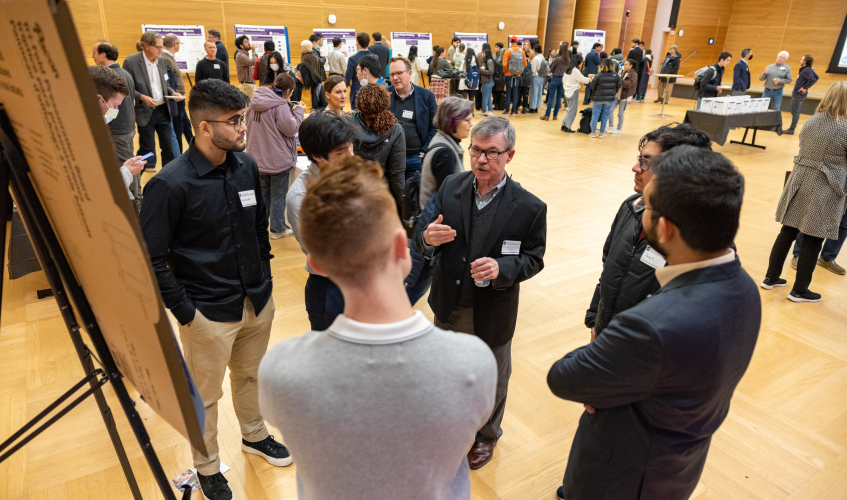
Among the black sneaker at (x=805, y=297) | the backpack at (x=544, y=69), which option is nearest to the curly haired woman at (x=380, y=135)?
the black sneaker at (x=805, y=297)

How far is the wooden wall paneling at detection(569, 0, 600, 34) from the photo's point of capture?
18.0 metres

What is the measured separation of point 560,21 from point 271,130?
54.7 ft

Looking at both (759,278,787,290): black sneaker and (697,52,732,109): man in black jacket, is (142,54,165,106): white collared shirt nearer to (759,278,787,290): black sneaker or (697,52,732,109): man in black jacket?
(759,278,787,290): black sneaker

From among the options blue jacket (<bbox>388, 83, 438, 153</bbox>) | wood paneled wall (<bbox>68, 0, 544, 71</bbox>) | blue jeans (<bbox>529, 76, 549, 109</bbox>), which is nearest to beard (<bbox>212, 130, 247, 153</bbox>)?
blue jacket (<bbox>388, 83, 438, 153</bbox>)

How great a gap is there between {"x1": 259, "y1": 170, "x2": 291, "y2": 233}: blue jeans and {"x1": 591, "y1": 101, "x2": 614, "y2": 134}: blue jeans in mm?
7589

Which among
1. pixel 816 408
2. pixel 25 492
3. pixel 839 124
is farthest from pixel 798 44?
pixel 25 492

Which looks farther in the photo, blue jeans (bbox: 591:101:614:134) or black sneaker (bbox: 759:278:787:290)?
blue jeans (bbox: 591:101:614:134)

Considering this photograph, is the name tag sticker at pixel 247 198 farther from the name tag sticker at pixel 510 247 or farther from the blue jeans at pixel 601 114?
the blue jeans at pixel 601 114

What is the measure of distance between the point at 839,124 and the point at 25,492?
5.48 metres

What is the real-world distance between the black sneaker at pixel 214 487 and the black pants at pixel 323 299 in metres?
0.80

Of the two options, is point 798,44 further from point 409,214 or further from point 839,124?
point 409,214

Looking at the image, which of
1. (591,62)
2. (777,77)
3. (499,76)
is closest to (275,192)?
(499,76)

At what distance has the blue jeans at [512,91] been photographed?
41.8ft

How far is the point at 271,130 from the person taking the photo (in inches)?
178
